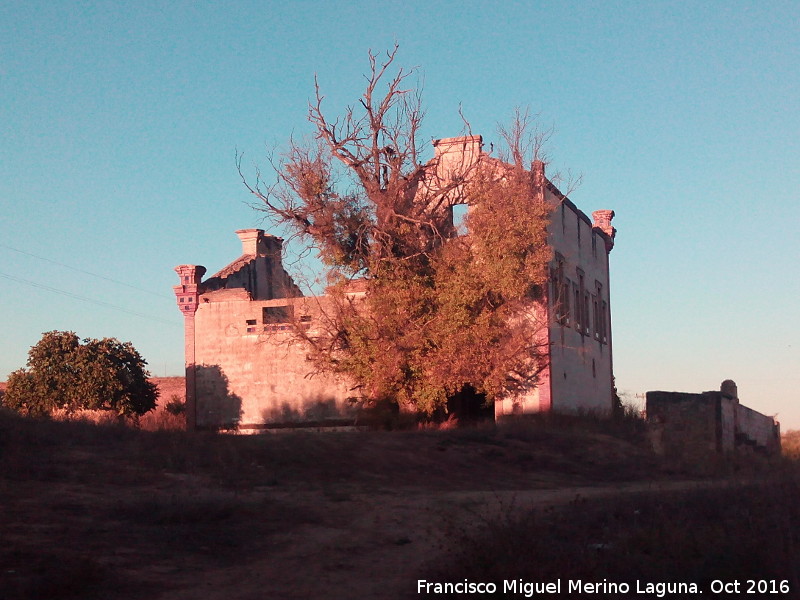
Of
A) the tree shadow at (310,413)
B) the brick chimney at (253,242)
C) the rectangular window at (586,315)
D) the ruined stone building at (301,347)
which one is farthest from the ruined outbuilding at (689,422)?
the brick chimney at (253,242)

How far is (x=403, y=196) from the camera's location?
1192 inches

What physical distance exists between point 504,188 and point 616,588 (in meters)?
21.4

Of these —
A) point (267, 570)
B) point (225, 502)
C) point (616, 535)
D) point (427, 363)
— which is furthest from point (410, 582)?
point (427, 363)

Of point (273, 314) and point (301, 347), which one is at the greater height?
point (273, 314)

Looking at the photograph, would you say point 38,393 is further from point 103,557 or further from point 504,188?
point 103,557

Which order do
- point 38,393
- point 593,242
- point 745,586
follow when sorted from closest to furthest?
point 745,586 → point 38,393 → point 593,242

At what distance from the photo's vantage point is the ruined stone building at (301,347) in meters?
32.4

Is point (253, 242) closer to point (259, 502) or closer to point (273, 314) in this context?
point (273, 314)

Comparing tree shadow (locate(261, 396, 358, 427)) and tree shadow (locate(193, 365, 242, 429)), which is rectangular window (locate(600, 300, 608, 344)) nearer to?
tree shadow (locate(261, 396, 358, 427))

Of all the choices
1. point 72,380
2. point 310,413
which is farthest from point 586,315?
point 72,380

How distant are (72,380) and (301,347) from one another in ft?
29.9

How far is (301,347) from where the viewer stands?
32.8m

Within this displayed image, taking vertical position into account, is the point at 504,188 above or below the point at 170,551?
above

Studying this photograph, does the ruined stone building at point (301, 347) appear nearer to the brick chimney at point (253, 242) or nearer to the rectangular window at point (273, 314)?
the rectangular window at point (273, 314)
